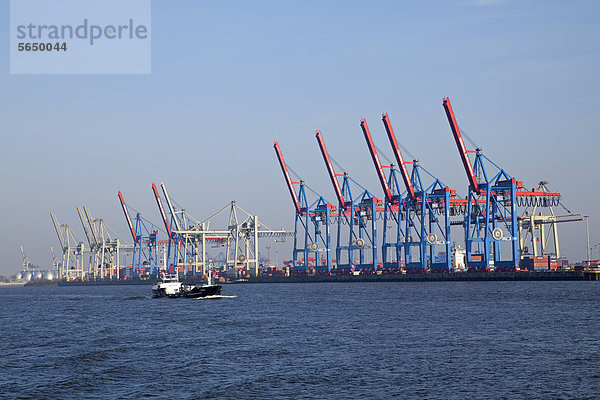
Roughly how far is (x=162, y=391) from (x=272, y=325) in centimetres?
2799

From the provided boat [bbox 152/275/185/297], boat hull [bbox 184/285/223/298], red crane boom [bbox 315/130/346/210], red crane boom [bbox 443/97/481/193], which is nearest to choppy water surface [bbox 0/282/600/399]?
boat hull [bbox 184/285/223/298]

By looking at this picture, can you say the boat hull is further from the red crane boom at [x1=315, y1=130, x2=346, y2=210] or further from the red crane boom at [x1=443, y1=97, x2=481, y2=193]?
the red crane boom at [x1=315, y1=130, x2=346, y2=210]

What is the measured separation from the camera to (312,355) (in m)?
40.7

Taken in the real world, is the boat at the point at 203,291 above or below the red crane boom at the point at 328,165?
below

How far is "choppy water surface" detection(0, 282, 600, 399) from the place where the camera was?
3128cm

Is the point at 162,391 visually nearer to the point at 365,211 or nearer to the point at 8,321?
the point at 8,321

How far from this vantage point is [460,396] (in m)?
29.4

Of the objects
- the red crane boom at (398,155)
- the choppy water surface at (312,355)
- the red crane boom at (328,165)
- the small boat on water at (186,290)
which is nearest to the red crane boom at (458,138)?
the red crane boom at (398,155)

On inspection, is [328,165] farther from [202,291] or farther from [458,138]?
[202,291]

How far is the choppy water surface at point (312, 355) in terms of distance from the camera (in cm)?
3128

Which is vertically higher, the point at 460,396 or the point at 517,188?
the point at 517,188

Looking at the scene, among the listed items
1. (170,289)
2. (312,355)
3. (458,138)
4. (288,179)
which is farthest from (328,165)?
(312,355)

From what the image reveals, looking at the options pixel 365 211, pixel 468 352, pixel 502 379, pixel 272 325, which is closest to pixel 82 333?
pixel 272 325

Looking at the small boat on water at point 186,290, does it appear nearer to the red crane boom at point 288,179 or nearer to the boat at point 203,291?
the boat at point 203,291
